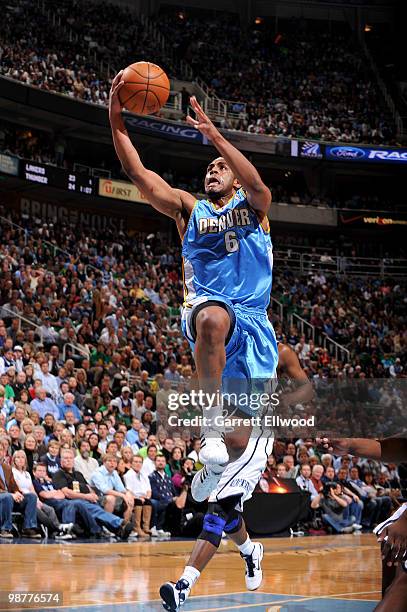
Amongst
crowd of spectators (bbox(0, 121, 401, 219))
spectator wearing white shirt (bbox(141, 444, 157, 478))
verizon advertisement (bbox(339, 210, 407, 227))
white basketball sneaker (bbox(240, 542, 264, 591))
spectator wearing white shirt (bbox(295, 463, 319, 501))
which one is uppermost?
crowd of spectators (bbox(0, 121, 401, 219))

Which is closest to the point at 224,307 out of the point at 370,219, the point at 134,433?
the point at 134,433

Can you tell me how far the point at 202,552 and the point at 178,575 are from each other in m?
3.05

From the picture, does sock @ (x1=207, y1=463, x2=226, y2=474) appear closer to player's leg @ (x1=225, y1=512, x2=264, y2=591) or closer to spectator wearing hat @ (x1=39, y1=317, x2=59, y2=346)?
player's leg @ (x1=225, y1=512, x2=264, y2=591)

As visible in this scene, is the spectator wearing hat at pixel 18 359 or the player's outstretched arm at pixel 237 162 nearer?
the player's outstretched arm at pixel 237 162

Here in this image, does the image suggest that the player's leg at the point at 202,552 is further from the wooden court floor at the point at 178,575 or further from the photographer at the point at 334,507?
the photographer at the point at 334,507

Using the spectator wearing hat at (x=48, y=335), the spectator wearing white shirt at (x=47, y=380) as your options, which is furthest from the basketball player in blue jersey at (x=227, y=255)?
the spectator wearing hat at (x=48, y=335)

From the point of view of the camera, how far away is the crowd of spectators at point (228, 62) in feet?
93.1

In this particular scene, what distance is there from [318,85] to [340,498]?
25071 mm

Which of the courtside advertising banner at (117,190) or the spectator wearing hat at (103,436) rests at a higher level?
the courtside advertising banner at (117,190)

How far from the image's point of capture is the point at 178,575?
26.7 feet

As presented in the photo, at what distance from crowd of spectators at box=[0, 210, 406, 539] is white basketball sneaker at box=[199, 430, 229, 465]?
675cm

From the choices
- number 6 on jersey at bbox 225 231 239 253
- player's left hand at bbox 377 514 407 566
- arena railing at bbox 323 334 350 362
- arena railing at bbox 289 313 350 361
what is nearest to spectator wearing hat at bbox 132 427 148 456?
number 6 on jersey at bbox 225 231 239 253

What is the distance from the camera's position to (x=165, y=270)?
26.3 metres

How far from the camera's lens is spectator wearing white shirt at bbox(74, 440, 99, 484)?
12711 mm
